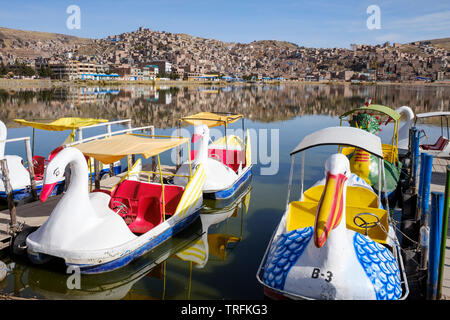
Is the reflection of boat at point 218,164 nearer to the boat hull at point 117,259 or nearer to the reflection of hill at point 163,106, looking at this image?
the boat hull at point 117,259

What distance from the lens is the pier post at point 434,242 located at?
5.06 meters

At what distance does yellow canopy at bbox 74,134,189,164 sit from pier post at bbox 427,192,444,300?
17.2 feet

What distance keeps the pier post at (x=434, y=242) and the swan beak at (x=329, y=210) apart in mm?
1409

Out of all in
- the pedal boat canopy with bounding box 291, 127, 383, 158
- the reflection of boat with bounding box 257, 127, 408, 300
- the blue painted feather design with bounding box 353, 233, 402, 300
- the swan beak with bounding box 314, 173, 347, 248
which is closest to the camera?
the swan beak with bounding box 314, 173, 347, 248

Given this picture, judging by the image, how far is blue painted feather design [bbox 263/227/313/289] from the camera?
5228 mm

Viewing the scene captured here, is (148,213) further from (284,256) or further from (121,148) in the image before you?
(284,256)

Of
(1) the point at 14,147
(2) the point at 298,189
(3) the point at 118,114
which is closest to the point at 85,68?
(3) the point at 118,114

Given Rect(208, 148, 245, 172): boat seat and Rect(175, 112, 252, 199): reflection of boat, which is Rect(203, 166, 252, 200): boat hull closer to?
Rect(175, 112, 252, 199): reflection of boat

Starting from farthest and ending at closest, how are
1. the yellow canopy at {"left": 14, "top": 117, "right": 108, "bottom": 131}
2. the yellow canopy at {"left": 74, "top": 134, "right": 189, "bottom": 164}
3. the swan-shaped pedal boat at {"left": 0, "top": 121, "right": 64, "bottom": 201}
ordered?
the yellow canopy at {"left": 14, "top": 117, "right": 108, "bottom": 131}, the swan-shaped pedal boat at {"left": 0, "top": 121, "right": 64, "bottom": 201}, the yellow canopy at {"left": 74, "top": 134, "right": 189, "bottom": 164}

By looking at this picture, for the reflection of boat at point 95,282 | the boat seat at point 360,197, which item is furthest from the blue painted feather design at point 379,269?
the reflection of boat at point 95,282

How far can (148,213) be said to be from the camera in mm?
8539

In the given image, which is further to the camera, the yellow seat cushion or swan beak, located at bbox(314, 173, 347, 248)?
the yellow seat cushion

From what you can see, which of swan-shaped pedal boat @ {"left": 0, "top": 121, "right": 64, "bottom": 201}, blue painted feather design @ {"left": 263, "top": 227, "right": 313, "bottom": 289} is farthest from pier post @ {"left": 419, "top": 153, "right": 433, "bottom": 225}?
swan-shaped pedal boat @ {"left": 0, "top": 121, "right": 64, "bottom": 201}
